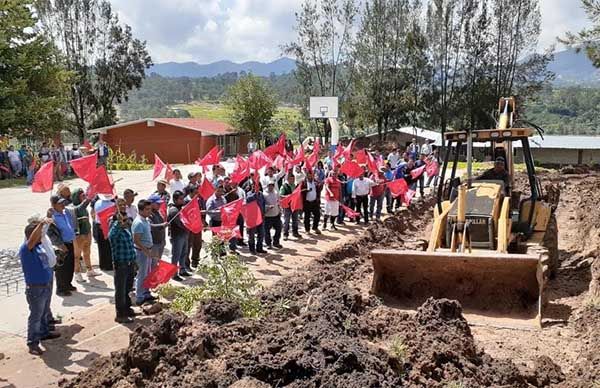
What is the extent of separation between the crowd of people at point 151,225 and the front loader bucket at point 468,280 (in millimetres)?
3598

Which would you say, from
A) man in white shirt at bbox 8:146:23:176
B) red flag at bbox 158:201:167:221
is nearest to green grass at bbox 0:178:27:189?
man in white shirt at bbox 8:146:23:176

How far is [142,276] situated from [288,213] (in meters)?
5.98

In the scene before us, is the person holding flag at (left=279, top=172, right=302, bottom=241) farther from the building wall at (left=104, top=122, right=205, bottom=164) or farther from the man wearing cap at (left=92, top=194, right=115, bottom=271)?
the building wall at (left=104, top=122, right=205, bottom=164)

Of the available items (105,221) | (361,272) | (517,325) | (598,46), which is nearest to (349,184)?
Answer: (361,272)

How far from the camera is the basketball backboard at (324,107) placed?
29000 mm

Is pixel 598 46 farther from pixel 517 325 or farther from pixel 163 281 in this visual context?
pixel 163 281

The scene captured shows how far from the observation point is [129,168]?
34.0m

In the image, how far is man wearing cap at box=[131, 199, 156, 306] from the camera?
29.0ft

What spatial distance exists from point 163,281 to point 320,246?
5.61 meters

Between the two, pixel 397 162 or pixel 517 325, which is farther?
pixel 397 162

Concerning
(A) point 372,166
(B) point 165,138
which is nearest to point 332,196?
(A) point 372,166

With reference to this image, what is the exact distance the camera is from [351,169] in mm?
16109

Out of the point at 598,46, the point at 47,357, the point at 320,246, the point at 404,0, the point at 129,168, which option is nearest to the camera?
the point at 47,357

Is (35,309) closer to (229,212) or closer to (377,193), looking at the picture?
(229,212)
